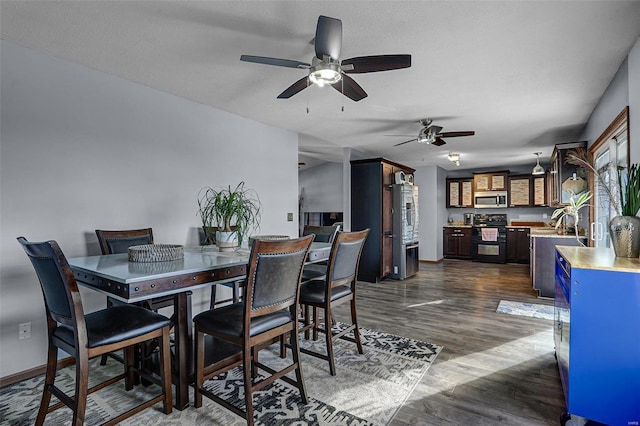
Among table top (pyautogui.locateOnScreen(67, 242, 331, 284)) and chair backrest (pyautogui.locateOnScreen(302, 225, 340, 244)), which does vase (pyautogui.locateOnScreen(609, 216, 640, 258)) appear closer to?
chair backrest (pyautogui.locateOnScreen(302, 225, 340, 244))

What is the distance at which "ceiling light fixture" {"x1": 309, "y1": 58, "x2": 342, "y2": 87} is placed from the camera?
198 centimetres

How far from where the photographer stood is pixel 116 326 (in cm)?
170

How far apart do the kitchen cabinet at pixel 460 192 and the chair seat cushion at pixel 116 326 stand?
8.19 meters

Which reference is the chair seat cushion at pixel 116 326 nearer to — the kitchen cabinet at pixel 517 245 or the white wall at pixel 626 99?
the white wall at pixel 626 99

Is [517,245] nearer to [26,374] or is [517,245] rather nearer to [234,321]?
[234,321]

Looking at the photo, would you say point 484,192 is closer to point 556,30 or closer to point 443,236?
point 443,236

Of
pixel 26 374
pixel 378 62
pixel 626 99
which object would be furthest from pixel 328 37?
pixel 26 374

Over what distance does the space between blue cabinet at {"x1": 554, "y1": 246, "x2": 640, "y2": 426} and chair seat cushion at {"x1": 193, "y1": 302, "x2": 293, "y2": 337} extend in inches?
62.2

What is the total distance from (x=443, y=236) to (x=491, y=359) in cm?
628

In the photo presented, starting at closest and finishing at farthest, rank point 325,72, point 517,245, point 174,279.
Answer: point 174,279 < point 325,72 < point 517,245

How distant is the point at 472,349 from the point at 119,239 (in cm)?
310

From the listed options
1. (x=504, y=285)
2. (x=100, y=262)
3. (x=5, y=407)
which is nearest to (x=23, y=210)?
(x=100, y=262)

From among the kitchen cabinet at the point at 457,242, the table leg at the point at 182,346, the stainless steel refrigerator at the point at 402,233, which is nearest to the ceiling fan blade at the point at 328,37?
the table leg at the point at 182,346

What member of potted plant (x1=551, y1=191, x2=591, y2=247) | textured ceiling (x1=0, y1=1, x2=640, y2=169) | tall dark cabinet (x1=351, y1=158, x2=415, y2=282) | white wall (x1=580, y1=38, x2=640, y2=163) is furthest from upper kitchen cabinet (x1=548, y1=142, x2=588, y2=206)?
tall dark cabinet (x1=351, y1=158, x2=415, y2=282)
